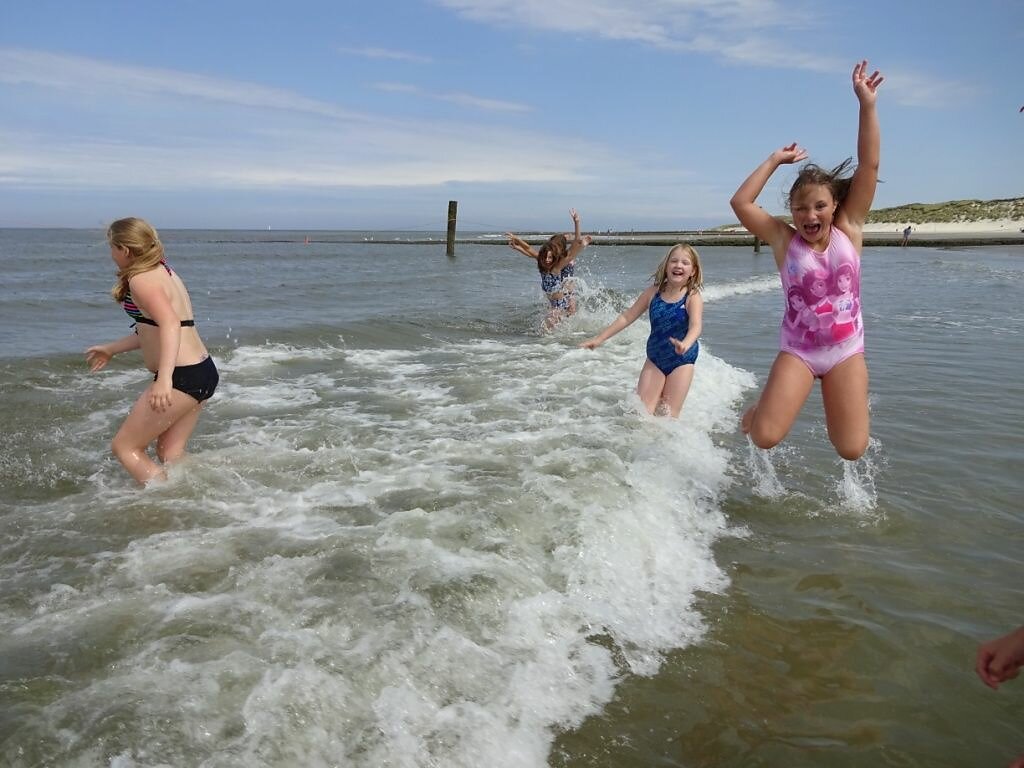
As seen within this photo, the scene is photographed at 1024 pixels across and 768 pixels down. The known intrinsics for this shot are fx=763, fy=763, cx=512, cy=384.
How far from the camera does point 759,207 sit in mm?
5012

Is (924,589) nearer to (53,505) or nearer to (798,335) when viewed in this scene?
(798,335)

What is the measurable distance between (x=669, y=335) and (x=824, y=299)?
7.75ft

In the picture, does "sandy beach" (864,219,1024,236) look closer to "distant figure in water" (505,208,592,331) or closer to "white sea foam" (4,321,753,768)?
"distant figure in water" (505,208,592,331)

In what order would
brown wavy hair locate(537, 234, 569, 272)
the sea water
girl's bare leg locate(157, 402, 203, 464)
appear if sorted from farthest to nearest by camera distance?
brown wavy hair locate(537, 234, 569, 272)
girl's bare leg locate(157, 402, 203, 464)
the sea water

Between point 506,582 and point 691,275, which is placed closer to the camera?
point 506,582

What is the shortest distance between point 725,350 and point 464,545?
866 centimetres

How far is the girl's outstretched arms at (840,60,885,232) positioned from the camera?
14.5 feet

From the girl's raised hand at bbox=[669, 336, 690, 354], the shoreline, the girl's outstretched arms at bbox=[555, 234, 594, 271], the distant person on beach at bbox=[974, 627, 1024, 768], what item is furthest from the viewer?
the shoreline

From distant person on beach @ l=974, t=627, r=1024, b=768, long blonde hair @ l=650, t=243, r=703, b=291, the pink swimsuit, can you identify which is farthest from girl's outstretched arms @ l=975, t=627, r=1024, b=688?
long blonde hair @ l=650, t=243, r=703, b=291

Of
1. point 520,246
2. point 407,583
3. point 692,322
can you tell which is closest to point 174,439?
point 407,583

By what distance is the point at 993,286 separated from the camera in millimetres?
21797

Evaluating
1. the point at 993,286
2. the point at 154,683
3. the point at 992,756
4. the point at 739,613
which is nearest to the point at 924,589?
the point at 739,613

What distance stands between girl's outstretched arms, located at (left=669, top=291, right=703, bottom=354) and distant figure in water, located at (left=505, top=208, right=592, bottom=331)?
5.58 m

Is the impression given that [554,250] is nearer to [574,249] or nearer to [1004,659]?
[574,249]
